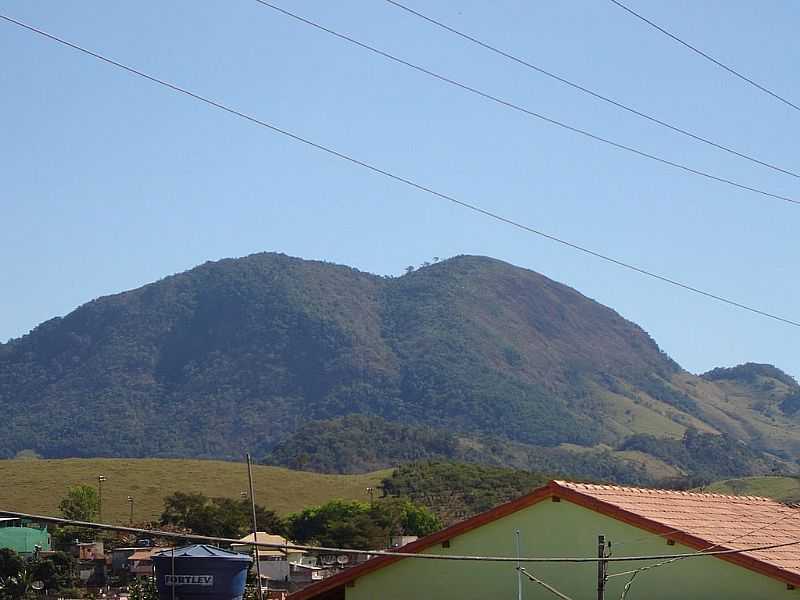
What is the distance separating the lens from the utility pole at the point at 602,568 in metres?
21.2

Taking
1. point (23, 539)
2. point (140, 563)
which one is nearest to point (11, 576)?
point (140, 563)

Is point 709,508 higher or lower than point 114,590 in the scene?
higher

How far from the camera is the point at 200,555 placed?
24438 mm

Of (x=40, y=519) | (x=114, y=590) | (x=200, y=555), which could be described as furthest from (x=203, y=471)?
(x=40, y=519)

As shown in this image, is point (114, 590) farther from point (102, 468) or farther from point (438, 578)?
point (102, 468)

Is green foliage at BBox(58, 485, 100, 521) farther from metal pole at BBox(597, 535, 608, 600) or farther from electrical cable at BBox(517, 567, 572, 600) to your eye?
metal pole at BBox(597, 535, 608, 600)

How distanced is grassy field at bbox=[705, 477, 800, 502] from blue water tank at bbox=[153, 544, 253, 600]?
115489 millimetres

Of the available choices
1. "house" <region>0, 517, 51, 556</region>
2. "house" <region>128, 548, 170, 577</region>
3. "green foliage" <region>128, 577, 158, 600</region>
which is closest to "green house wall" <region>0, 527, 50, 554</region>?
"house" <region>0, 517, 51, 556</region>

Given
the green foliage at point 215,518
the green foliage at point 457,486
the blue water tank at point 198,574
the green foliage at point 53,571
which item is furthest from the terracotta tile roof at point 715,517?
the green foliage at point 457,486

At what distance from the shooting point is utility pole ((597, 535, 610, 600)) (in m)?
21.2

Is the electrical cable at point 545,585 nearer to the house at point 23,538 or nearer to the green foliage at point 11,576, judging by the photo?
the green foliage at point 11,576

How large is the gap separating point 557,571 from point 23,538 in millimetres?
55096

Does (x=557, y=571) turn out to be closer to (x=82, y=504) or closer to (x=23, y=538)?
(x=23, y=538)

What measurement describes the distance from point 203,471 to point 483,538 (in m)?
128
